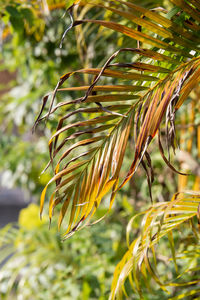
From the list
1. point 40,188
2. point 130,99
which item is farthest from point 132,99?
point 40,188

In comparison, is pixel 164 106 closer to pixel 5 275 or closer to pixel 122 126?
pixel 122 126

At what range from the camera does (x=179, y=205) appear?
0.93 metres

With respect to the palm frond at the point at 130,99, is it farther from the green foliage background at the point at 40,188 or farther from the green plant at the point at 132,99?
the green foliage background at the point at 40,188

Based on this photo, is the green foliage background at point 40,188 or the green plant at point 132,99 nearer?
the green plant at point 132,99

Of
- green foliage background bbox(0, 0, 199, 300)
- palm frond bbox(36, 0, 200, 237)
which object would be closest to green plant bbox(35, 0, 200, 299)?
palm frond bbox(36, 0, 200, 237)

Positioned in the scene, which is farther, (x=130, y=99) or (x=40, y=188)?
(x=40, y=188)

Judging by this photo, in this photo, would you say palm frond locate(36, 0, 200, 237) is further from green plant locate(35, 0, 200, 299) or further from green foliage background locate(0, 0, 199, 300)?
green foliage background locate(0, 0, 199, 300)

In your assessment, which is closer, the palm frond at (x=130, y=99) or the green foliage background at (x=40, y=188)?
the palm frond at (x=130, y=99)

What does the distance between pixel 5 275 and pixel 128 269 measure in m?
1.10

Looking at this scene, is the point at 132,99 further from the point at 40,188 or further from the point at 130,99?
the point at 40,188

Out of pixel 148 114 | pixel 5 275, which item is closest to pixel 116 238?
pixel 5 275

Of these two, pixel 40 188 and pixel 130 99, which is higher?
pixel 40 188

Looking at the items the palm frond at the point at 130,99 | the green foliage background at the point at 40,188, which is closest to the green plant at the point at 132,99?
the palm frond at the point at 130,99

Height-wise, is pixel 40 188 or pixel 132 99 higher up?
pixel 40 188
